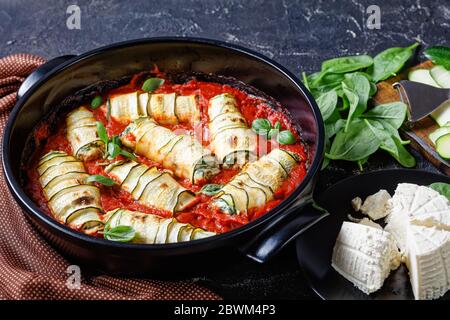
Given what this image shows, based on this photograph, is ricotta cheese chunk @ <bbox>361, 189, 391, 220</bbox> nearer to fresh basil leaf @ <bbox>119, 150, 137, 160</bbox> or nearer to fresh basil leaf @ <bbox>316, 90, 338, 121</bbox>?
fresh basil leaf @ <bbox>316, 90, 338, 121</bbox>

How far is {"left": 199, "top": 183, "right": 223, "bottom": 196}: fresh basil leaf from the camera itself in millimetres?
3723

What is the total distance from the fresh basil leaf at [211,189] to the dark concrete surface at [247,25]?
1475 mm

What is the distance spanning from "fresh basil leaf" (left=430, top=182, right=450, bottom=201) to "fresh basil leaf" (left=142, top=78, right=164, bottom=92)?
1.73 meters

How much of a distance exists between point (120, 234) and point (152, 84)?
1291mm

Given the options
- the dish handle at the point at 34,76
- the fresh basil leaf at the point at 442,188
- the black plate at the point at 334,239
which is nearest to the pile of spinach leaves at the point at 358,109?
the black plate at the point at 334,239

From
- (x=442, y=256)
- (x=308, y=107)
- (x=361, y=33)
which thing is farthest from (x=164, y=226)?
(x=361, y=33)

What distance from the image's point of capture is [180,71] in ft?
14.5

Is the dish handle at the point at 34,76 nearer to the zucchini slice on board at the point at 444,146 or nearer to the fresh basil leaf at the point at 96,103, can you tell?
the fresh basil leaf at the point at 96,103

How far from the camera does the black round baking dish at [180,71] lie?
318 cm

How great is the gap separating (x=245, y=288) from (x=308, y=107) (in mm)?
1026

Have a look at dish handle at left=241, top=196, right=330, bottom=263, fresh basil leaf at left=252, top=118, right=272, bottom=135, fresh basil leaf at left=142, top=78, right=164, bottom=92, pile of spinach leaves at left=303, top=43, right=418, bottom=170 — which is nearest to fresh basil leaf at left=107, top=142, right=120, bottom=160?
fresh basil leaf at left=142, top=78, right=164, bottom=92

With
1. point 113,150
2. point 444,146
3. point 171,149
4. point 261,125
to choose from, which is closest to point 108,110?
point 113,150

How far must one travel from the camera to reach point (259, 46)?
5137 mm
